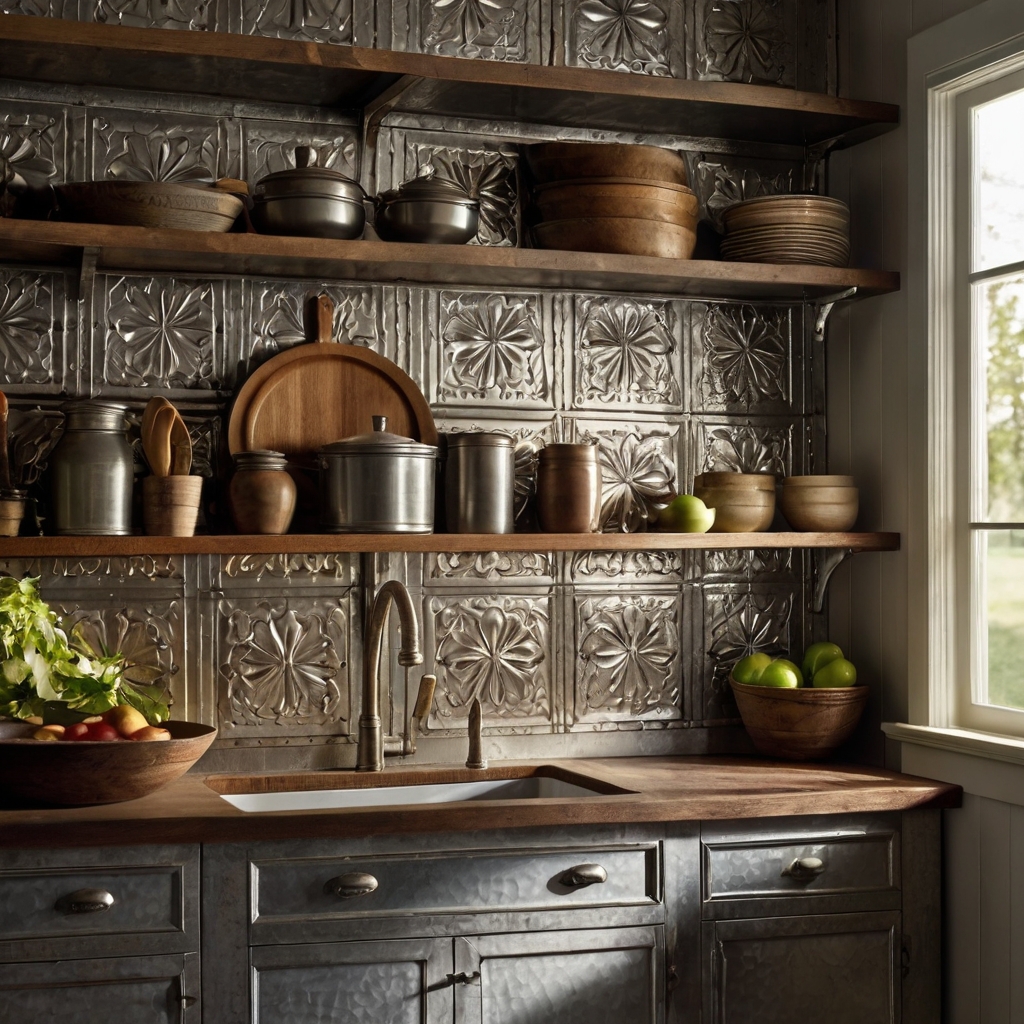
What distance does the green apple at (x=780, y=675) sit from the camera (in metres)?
3.06

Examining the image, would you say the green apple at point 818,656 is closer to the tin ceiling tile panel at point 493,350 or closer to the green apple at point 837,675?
the green apple at point 837,675

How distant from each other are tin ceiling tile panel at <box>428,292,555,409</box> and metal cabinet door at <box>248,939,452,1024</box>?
1.23 meters

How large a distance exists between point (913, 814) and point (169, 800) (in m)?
1.51

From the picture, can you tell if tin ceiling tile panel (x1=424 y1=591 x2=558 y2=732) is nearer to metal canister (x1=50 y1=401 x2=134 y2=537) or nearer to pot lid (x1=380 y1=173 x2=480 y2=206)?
metal canister (x1=50 y1=401 x2=134 y2=537)

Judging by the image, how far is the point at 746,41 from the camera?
3.28 meters

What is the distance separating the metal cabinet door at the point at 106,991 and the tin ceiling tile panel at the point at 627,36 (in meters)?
2.16

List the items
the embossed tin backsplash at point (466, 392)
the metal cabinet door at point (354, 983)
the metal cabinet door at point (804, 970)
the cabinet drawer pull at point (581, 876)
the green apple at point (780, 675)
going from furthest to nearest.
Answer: the green apple at point (780, 675)
the embossed tin backsplash at point (466, 392)
the metal cabinet door at point (804, 970)
the cabinet drawer pull at point (581, 876)
the metal cabinet door at point (354, 983)

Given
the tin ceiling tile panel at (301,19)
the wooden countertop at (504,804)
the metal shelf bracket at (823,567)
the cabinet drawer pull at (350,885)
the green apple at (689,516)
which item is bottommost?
the cabinet drawer pull at (350,885)

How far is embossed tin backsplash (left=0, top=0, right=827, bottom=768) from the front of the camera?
285 centimetres

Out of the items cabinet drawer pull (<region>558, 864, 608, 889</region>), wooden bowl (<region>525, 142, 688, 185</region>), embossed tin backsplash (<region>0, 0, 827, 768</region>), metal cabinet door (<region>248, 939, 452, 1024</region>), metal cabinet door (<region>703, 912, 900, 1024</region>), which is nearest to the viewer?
metal cabinet door (<region>248, 939, 452, 1024</region>)

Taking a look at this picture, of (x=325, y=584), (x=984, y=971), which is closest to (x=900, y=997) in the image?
(x=984, y=971)

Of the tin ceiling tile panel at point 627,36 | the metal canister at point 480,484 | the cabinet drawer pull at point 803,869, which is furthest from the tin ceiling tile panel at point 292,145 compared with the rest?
the cabinet drawer pull at point 803,869

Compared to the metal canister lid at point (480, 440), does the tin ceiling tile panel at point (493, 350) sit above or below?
above

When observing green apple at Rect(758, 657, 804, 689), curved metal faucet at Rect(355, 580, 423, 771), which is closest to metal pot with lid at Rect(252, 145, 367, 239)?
curved metal faucet at Rect(355, 580, 423, 771)
